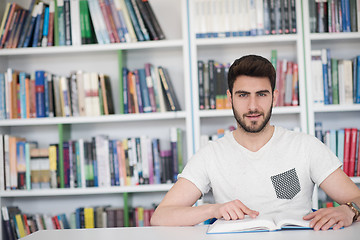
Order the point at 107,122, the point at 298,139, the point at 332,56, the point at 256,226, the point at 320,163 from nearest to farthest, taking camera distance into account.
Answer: the point at 256,226, the point at 320,163, the point at 298,139, the point at 332,56, the point at 107,122

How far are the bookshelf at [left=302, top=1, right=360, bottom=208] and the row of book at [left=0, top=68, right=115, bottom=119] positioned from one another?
1.32m

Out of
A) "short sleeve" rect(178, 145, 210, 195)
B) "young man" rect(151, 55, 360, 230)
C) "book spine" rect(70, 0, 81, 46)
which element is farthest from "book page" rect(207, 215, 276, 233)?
"book spine" rect(70, 0, 81, 46)

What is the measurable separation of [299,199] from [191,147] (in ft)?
4.30

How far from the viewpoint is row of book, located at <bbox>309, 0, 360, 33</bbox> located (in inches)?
121

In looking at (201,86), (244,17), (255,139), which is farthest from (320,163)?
(244,17)

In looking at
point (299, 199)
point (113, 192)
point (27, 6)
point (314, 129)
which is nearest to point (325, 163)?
point (299, 199)

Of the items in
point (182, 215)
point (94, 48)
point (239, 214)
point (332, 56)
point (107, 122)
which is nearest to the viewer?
point (239, 214)

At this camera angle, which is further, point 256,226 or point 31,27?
point 31,27

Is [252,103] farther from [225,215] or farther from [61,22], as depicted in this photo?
[61,22]

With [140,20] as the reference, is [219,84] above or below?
below

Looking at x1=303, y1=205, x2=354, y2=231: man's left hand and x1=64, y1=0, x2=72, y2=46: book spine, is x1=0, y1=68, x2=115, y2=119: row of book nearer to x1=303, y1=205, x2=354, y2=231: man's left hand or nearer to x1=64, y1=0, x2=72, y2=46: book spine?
x1=64, y1=0, x2=72, y2=46: book spine

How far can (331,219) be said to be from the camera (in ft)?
4.76

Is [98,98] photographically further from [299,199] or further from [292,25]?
[299,199]

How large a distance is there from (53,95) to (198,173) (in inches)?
63.6
